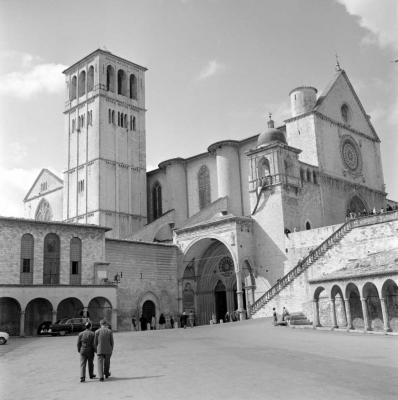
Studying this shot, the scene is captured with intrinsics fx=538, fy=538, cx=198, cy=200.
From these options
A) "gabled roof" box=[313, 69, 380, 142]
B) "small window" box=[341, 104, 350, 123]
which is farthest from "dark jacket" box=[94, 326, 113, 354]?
"small window" box=[341, 104, 350, 123]

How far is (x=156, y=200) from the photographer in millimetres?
58469

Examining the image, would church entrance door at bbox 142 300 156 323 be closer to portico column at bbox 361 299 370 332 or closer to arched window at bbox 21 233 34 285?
arched window at bbox 21 233 34 285

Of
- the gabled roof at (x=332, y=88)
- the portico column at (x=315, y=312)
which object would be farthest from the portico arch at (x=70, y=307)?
the gabled roof at (x=332, y=88)

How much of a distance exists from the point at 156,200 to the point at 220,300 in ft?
54.7

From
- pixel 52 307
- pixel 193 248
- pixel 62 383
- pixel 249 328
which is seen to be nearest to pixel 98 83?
pixel 193 248

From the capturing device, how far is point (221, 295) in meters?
45.6

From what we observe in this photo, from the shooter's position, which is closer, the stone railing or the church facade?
the stone railing

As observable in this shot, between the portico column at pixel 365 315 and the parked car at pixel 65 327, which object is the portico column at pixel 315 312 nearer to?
the portico column at pixel 365 315

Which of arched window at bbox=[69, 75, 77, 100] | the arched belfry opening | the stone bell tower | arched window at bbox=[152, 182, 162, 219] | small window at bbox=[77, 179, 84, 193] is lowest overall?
the arched belfry opening

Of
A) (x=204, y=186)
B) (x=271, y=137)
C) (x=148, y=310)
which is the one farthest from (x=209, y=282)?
(x=271, y=137)

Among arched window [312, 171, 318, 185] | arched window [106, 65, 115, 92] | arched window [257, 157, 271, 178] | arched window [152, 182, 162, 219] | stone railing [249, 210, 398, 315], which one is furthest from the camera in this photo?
arched window [106, 65, 115, 92]

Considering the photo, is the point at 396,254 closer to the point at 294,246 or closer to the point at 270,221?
the point at 294,246

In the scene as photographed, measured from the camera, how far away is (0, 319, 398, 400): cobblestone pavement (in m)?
10.5

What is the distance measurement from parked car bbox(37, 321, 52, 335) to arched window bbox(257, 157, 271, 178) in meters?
19.2
